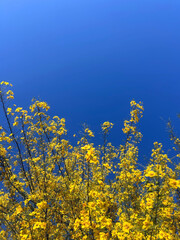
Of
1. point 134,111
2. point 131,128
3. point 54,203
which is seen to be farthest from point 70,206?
point 134,111

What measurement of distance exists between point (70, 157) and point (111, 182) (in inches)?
140

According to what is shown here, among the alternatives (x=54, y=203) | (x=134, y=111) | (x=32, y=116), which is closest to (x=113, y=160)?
(x=134, y=111)

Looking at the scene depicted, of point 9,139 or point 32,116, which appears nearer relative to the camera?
point 9,139

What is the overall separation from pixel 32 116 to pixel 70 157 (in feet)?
17.2

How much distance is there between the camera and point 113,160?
10.8 metres

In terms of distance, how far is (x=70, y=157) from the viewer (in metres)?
12.3

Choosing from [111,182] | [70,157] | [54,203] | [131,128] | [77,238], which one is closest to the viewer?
[77,238]

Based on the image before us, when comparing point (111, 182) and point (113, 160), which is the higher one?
point (113, 160)

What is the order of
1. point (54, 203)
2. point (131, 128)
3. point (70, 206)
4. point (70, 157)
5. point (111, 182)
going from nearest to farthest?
point (70, 206), point (54, 203), point (131, 128), point (111, 182), point (70, 157)

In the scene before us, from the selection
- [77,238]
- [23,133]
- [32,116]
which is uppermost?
[32,116]

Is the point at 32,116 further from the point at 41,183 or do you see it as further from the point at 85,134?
the point at 41,183

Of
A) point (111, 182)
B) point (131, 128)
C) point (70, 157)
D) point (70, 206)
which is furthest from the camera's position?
point (70, 157)

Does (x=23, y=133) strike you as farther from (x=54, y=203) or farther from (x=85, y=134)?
(x=54, y=203)

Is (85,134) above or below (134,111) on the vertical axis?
below
